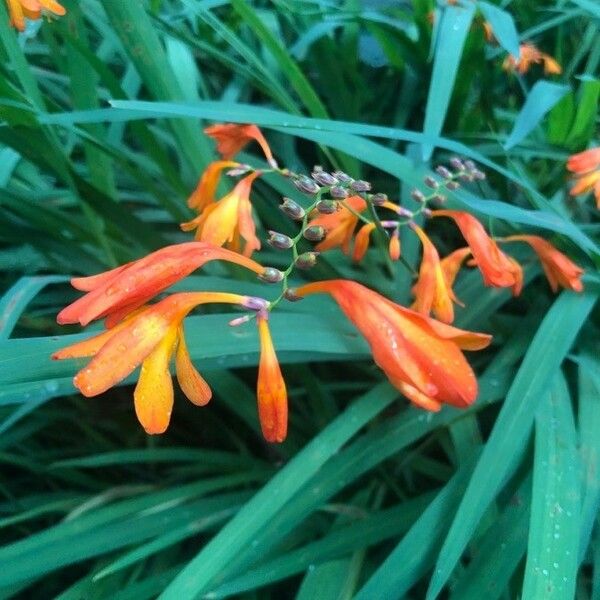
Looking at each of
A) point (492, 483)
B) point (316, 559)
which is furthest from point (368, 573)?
point (492, 483)

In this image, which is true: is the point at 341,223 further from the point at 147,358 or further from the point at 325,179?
the point at 147,358

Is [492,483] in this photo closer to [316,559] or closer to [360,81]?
[316,559]

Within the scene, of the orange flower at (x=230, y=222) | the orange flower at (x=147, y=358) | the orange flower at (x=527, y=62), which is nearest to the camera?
the orange flower at (x=147, y=358)

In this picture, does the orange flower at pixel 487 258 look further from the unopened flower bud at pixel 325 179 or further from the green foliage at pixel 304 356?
the unopened flower bud at pixel 325 179

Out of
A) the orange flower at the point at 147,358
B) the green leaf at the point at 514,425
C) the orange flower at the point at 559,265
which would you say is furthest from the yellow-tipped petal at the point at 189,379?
the orange flower at the point at 559,265

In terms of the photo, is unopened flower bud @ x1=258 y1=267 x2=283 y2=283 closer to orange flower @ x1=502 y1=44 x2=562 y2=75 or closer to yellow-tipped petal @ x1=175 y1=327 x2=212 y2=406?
yellow-tipped petal @ x1=175 y1=327 x2=212 y2=406

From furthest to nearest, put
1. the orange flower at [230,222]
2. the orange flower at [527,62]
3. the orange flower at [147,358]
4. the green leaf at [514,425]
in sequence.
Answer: the orange flower at [527,62] < the orange flower at [230,222] < the green leaf at [514,425] < the orange flower at [147,358]

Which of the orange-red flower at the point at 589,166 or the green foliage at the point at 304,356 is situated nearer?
the green foliage at the point at 304,356

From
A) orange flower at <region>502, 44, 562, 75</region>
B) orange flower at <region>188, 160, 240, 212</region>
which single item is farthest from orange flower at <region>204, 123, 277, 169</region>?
orange flower at <region>502, 44, 562, 75</region>
